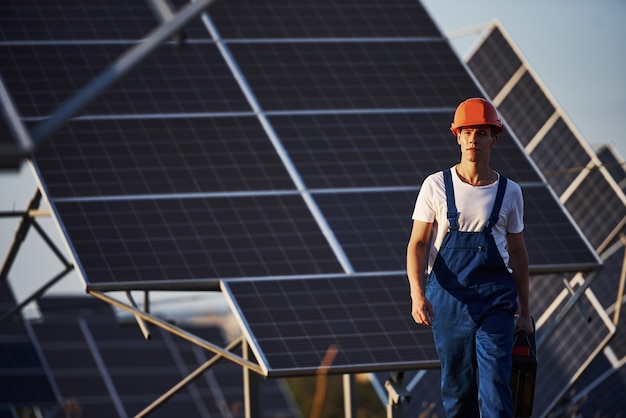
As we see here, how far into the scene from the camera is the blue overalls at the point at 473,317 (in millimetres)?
6871

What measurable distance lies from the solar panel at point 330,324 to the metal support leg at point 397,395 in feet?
1.15

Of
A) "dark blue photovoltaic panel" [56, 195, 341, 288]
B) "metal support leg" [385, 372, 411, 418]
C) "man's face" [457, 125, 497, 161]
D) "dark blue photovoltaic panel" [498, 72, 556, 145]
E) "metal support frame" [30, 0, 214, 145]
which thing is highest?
"dark blue photovoltaic panel" [498, 72, 556, 145]

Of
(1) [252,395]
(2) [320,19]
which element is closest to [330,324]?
(1) [252,395]

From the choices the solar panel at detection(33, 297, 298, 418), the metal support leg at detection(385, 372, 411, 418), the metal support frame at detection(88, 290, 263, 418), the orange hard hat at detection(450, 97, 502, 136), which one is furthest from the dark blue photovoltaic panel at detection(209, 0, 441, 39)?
the orange hard hat at detection(450, 97, 502, 136)

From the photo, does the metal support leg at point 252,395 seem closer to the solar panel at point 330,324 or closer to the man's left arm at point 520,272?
the solar panel at point 330,324

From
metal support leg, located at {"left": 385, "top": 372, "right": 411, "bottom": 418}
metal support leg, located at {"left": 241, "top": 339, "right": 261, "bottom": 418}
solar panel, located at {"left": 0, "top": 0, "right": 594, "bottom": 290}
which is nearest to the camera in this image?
metal support leg, located at {"left": 385, "top": 372, "right": 411, "bottom": 418}

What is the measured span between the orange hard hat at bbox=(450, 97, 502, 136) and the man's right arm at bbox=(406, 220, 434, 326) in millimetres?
491

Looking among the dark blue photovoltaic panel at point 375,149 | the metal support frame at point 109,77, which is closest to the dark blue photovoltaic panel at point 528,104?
the dark blue photovoltaic panel at point 375,149

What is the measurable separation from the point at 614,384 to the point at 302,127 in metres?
9.38

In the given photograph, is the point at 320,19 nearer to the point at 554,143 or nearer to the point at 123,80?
the point at 123,80

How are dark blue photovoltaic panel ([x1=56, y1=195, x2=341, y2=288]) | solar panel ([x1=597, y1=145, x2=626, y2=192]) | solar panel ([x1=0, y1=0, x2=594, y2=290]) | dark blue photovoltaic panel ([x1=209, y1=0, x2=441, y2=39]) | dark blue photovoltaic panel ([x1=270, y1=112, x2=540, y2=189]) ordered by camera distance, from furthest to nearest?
solar panel ([x1=597, y1=145, x2=626, y2=192]) → dark blue photovoltaic panel ([x1=209, y1=0, x2=441, y2=39]) → dark blue photovoltaic panel ([x1=270, y1=112, x2=540, y2=189]) → solar panel ([x1=0, y1=0, x2=594, y2=290]) → dark blue photovoltaic panel ([x1=56, y1=195, x2=341, y2=288])

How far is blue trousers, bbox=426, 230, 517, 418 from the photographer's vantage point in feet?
22.5

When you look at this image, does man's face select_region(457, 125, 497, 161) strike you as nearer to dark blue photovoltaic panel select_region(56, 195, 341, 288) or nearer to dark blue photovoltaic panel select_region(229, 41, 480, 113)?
dark blue photovoltaic panel select_region(56, 195, 341, 288)

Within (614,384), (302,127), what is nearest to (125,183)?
(302,127)
